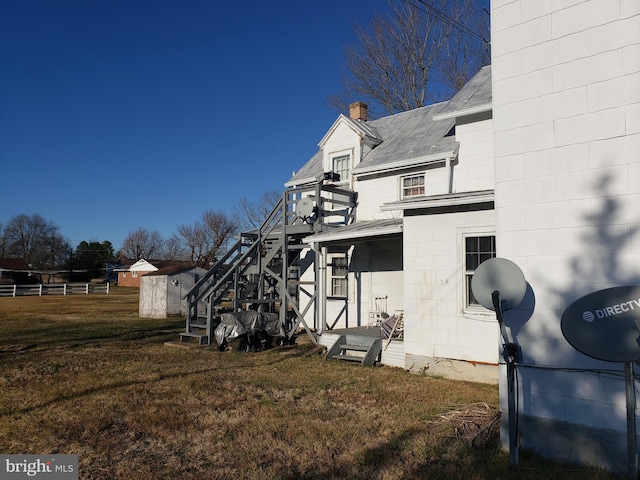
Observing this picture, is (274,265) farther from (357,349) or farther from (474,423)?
(474,423)

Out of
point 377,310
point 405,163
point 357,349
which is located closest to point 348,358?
point 357,349

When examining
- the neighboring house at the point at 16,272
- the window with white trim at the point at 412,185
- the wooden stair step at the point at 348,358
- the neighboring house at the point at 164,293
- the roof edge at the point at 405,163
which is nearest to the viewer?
the wooden stair step at the point at 348,358

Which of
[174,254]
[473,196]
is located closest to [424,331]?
[473,196]

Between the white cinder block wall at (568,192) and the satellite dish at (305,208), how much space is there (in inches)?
295

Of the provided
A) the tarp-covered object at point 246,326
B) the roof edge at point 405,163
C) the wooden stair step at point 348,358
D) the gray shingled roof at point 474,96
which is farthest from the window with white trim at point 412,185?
the tarp-covered object at point 246,326

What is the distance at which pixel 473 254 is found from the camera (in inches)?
332

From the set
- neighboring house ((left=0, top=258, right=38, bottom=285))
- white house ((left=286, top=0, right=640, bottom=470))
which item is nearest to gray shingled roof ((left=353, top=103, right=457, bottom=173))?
white house ((left=286, top=0, right=640, bottom=470))

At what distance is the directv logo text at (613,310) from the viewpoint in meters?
3.93

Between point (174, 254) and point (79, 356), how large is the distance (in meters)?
63.9

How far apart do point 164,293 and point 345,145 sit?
11.9m

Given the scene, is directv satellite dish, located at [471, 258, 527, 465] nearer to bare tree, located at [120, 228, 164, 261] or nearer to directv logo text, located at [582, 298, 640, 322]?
directv logo text, located at [582, 298, 640, 322]

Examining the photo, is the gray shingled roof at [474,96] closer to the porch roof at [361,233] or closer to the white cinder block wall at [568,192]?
the porch roof at [361,233]

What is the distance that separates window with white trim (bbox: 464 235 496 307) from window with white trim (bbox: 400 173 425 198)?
4.02 meters

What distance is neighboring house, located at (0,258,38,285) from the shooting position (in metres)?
52.0
